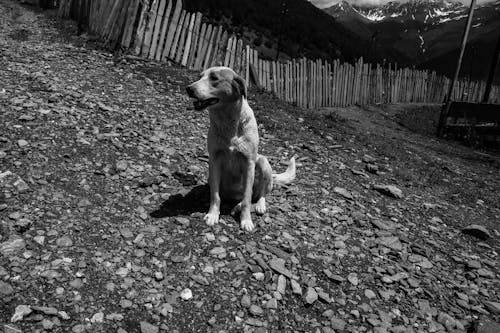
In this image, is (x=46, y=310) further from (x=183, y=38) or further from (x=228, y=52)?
(x=228, y=52)

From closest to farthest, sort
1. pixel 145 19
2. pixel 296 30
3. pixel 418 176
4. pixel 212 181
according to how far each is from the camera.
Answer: pixel 212 181 → pixel 418 176 → pixel 145 19 → pixel 296 30

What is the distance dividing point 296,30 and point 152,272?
4709 cm

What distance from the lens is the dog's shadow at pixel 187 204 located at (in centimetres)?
486

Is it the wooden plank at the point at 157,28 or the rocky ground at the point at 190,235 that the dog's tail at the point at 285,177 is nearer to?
the rocky ground at the point at 190,235

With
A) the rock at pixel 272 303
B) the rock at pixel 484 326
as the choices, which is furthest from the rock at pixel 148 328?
the rock at pixel 484 326

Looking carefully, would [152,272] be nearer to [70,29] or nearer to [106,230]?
[106,230]

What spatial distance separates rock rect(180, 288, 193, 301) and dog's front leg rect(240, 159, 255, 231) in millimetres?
Result: 1250

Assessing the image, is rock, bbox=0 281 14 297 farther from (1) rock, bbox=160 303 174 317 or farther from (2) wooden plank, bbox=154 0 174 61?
(2) wooden plank, bbox=154 0 174 61

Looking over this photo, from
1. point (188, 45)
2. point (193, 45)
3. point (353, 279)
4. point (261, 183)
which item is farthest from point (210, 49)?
point (353, 279)

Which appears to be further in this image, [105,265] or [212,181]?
[212,181]

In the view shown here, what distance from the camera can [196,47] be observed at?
11.7 m

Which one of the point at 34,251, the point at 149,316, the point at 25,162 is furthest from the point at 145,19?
the point at 149,316

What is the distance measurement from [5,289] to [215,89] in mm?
2702

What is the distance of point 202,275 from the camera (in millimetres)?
3898
